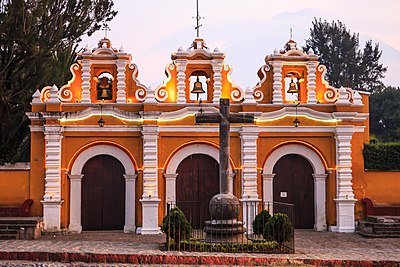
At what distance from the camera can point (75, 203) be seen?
20016 millimetres

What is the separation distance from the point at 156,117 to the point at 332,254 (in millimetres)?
7971

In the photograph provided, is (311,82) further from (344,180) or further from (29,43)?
(29,43)

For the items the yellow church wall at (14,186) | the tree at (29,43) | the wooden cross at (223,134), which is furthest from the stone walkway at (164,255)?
the tree at (29,43)

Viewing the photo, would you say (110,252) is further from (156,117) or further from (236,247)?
(156,117)

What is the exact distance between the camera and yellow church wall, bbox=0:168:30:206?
794 inches

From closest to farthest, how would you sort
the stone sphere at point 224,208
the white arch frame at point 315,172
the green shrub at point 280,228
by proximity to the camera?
the green shrub at point 280,228, the stone sphere at point 224,208, the white arch frame at point 315,172

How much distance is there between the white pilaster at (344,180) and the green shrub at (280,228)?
606cm

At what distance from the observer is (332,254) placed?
14.2 metres

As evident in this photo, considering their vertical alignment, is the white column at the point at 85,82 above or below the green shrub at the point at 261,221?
above

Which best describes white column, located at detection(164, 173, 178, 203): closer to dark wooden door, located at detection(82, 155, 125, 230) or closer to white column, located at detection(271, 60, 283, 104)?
dark wooden door, located at detection(82, 155, 125, 230)

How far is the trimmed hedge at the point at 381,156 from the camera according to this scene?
22109 mm

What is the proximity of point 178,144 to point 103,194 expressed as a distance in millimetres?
2992

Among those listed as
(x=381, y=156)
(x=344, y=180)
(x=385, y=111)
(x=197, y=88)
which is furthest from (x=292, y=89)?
(x=385, y=111)

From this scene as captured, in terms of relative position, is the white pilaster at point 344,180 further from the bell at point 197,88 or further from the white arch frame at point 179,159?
the bell at point 197,88
